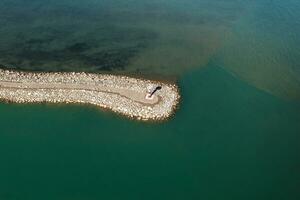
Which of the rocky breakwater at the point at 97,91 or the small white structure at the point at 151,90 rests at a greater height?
the small white structure at the point at 151,90

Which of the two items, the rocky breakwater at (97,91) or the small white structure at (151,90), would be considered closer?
the rocky breakwater at (97,91)

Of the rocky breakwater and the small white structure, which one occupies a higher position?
the small white structure

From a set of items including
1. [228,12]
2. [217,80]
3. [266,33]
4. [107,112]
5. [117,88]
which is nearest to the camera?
[107,112]

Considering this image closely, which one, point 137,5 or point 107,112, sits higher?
point 137,5

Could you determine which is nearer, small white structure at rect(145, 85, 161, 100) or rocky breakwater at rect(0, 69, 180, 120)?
rocky breakwater at rect(0, 69, 180, 120)

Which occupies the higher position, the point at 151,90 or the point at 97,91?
the point at 151,90

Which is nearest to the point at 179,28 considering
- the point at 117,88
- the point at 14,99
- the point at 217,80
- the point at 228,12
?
the point at 228,12

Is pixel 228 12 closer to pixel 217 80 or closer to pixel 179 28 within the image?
pixel 179 28

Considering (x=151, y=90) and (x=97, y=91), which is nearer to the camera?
(x=151, y=90)
